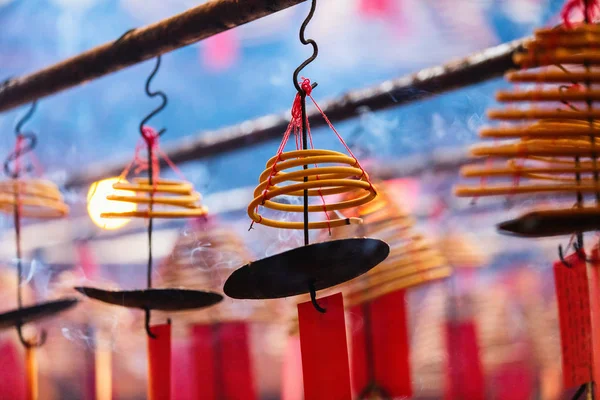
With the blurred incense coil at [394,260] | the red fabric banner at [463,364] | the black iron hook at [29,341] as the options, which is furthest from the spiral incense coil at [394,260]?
the black iron hook at [29,341]

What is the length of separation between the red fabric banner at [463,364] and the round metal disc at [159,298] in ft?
2.04

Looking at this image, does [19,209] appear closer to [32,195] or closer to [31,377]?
[32,195]

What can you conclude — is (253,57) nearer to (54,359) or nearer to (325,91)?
(325,91)

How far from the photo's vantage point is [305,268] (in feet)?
3.10

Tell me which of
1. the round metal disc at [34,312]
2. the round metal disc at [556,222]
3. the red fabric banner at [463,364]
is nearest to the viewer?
the round metal disc at [556,222]

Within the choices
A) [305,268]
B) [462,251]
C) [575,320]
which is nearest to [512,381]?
[462,251]

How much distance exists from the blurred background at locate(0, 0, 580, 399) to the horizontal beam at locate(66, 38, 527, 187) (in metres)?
0.05

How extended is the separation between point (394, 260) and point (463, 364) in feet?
1.17

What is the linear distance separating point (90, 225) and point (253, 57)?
2.54ft

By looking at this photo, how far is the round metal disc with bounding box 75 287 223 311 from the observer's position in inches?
47.8

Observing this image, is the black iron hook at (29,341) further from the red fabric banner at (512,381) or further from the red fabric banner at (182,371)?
the red fabric banner at (512,381)

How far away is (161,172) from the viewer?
2.33 meters

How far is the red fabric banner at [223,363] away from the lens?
5.50 ft

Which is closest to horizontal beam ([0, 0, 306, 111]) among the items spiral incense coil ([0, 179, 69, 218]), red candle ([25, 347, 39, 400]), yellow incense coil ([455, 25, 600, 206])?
spiral incense coil ([0, 179, 69, 218])
